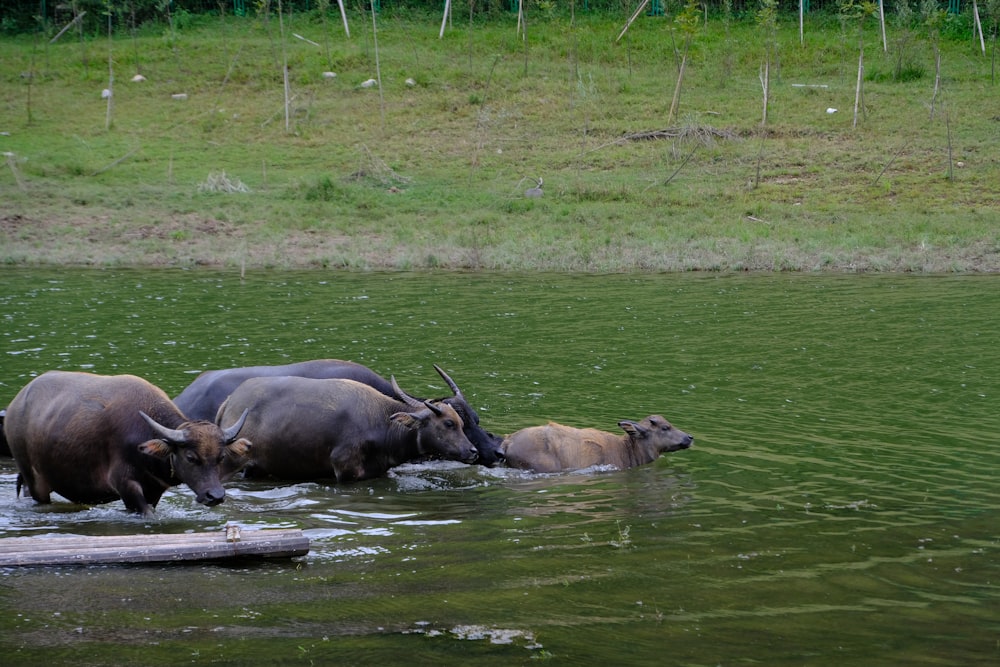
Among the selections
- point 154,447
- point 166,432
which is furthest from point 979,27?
point 154,447

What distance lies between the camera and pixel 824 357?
16625 millimetres

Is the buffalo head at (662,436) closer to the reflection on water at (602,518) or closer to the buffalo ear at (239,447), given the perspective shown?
the reflection on water at (602,518)

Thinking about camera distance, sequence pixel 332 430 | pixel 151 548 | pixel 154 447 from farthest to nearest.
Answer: pixel 332 430 → pixel 154 447 → pixel 151 548

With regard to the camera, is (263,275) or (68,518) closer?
(68,518)

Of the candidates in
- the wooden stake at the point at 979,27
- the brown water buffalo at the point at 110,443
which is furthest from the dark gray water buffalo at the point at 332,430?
the wooden stake at the point at 979,27

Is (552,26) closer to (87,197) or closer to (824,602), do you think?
(87,197)

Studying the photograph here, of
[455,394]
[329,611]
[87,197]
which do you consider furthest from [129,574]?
[87,197]

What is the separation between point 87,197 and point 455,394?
79.9 ft

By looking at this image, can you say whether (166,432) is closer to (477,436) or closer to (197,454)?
(197,454)

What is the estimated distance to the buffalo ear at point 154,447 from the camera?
28.0 ft

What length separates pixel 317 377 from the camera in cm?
1202

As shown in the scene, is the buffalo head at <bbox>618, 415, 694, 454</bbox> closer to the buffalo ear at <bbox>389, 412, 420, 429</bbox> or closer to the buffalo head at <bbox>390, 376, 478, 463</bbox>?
the buffalo head at <bbox>390, 376, 478, 463</bbox>

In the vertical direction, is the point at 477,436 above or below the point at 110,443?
below

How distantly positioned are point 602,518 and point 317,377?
4.15 meters
